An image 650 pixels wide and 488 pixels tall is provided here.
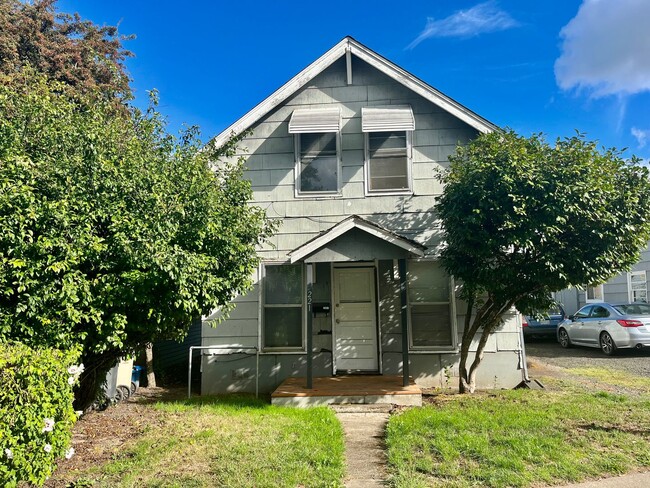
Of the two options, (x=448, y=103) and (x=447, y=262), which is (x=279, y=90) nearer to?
(x=448, y=103)

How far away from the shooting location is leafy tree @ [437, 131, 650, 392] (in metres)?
6.79

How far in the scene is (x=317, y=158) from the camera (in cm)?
945

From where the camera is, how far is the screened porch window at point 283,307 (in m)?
9.10

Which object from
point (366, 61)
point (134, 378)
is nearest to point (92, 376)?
point (134, 378)

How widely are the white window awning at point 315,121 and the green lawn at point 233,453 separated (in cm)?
530

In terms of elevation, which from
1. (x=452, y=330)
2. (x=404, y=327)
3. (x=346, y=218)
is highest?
(x=346, y=218)

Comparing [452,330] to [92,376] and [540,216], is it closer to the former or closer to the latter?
[540,216]

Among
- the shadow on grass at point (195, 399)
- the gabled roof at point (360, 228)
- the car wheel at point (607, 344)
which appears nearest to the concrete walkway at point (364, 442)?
the shadow on grass at point (195, 399)

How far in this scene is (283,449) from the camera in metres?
5.12

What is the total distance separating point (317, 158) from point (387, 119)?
5.31ft

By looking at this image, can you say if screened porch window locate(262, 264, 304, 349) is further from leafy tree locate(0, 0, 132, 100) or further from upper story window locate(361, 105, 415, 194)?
leafy tree locate(0, 0, 132, 100)

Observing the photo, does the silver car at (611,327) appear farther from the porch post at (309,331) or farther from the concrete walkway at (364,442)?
the porch post at (309,331)

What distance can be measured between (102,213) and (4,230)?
0.94m

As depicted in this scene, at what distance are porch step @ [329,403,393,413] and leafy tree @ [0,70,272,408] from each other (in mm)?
2452
